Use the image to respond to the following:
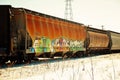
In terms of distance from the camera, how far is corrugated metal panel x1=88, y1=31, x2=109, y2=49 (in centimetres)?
3306

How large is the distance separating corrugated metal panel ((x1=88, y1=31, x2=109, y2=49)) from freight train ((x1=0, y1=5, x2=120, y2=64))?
2207 millimetres

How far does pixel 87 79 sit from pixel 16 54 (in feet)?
25.0

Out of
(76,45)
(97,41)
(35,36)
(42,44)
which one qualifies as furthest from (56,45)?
(97,41)

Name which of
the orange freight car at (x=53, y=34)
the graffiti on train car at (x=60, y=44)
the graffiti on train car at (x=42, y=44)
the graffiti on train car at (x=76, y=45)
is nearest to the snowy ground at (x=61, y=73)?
the graffiti on train car at (x=42, y=44)

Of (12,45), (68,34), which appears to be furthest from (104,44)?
(12,45)

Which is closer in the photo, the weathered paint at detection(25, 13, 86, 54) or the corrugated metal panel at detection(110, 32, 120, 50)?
the weathered paint at detection(25, 13, 86, 54)

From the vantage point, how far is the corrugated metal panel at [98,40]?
3306 cm

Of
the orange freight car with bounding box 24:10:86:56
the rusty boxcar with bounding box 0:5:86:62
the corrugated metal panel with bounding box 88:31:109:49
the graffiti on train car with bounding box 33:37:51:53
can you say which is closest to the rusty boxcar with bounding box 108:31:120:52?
the corrugated metal panel with bounding box 88:31:109:49

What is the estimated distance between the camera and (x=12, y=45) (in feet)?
54.2

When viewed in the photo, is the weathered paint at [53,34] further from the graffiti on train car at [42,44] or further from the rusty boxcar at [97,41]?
the rusty boxcar at [97,41]

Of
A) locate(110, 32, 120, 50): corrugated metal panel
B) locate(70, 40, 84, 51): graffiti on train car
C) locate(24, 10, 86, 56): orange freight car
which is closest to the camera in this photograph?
locate(24, 10, 86, 56): orange freight car

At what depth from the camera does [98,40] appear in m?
35.6

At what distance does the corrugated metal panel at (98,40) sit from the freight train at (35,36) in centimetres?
221

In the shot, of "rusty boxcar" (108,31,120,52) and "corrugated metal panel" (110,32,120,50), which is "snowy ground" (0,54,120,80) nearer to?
"rusty boxcar" (108,31,120,52)
